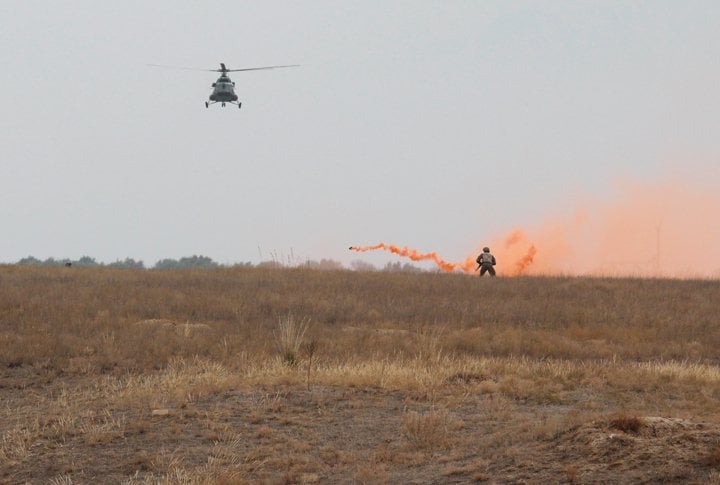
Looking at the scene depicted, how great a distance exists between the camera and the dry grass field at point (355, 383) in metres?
9.18

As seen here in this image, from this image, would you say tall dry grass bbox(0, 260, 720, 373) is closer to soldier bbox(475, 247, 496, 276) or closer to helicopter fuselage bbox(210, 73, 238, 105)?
soldier bbox(475, 247, 496, 276)

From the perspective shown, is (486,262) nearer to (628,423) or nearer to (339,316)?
(339,316)

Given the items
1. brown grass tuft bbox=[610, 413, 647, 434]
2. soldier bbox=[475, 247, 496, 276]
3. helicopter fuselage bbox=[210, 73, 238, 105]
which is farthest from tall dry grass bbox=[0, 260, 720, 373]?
helicopter fuselage bbox=[210, 73, 238, 105]

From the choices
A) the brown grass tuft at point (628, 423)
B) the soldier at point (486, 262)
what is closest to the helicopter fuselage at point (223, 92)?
→ the soldier at point (486, 262)

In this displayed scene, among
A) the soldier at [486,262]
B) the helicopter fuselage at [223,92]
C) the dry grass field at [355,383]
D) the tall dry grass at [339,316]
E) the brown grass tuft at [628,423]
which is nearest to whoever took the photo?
the brown grass tuft at [628,423]

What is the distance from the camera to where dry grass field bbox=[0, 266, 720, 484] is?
918cm

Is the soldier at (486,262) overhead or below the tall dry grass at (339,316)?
overhead

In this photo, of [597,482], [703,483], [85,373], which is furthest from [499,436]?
[85,373]

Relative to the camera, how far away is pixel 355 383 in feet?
44.3

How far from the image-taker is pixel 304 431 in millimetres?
11047

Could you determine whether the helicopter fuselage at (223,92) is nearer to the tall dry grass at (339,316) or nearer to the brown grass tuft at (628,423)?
the tall dry grass at (339,316)

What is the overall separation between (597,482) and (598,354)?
11947 millimetres

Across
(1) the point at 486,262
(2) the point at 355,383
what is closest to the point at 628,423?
(2) the point at 355,383

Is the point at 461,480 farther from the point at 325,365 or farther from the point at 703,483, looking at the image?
the point at 325,365
